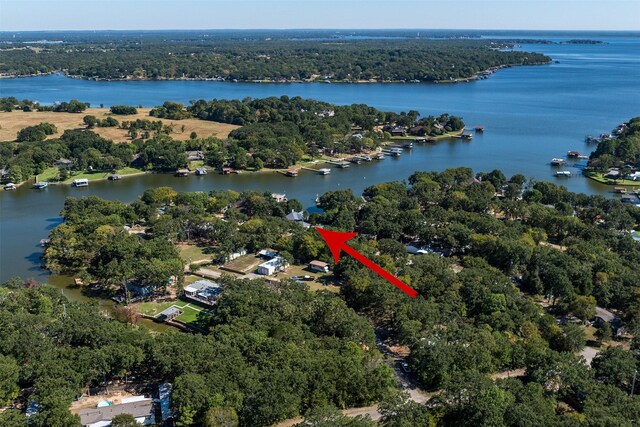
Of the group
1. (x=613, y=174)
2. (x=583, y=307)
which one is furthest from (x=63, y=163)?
(x=613, y=174)

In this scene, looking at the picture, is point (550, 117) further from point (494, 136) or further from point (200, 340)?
point (200, 340)

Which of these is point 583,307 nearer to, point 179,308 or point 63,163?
point 179,308

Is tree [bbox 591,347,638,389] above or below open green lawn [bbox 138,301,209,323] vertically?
above

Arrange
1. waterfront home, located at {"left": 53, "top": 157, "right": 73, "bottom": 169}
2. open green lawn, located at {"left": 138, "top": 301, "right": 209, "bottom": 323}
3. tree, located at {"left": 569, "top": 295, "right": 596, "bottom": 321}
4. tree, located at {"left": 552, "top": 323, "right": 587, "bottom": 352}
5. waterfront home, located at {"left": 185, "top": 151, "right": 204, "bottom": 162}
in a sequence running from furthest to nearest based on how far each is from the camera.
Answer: waterfront home, located at {"left": 185, "top": 151, "right": 204, "bottom": 162} < waterfront home, located at {"left": 53, "top": 157, "right": 73, "bottom": 169} < open green lawn, located at {"left": 138, "top": 301, "right": 209, "bottom": 323} < tree, located at {"left": 569, "top": 295, "right": 596, "bottom": 321} < tree, located at {"left": 552, "top": 323, "right": 587, "bottom": 352}

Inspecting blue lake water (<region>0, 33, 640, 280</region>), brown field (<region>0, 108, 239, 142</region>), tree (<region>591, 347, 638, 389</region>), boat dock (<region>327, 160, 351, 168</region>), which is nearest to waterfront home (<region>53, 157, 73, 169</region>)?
blue lake water (<region>0, 33, 640, 280</region>)

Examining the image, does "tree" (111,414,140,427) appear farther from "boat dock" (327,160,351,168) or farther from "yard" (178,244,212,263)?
"boat dock" (327,160,351,168)

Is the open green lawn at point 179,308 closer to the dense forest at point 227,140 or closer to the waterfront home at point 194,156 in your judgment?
the dense forest at point 227,140

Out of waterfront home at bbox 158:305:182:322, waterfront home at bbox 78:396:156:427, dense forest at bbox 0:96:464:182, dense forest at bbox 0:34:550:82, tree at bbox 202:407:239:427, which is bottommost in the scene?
waterfront home at bbox 158:305:182:322
